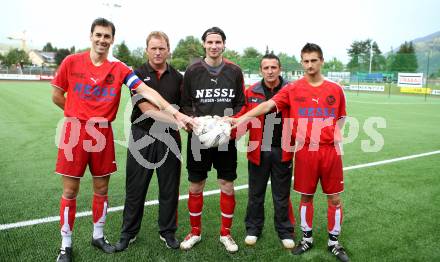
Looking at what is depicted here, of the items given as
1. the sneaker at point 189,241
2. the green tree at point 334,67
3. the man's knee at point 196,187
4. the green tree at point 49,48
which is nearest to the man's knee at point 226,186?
the man's knee at point 196,187

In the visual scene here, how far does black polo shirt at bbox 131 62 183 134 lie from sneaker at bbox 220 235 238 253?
1.42 m

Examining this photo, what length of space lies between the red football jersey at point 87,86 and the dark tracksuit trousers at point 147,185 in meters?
0.47

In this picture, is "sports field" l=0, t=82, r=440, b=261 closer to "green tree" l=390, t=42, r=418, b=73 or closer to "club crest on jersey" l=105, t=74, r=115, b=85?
"club crest on jersey" l=105, t=74, r=115, b=85

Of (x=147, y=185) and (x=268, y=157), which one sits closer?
(x=147, y=185)

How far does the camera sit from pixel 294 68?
121 ft

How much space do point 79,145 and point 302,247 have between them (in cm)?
245

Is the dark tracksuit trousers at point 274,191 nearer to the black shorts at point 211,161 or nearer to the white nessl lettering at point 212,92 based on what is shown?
the black shorts at point 211,161

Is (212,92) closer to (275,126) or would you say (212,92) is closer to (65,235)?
(275,126)

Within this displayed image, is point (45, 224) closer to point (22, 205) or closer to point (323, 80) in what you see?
point (22, 205)

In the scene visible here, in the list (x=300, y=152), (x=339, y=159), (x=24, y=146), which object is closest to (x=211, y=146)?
(x=300, y=152)

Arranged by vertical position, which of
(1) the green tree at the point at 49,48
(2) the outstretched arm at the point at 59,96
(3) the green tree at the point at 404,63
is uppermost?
(1) the green tree at the point at 49,48

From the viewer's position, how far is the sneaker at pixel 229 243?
12.6ft

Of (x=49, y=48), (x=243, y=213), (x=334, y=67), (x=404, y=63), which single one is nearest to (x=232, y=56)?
(x=334, y=67)

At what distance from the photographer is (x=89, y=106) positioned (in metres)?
3.54
